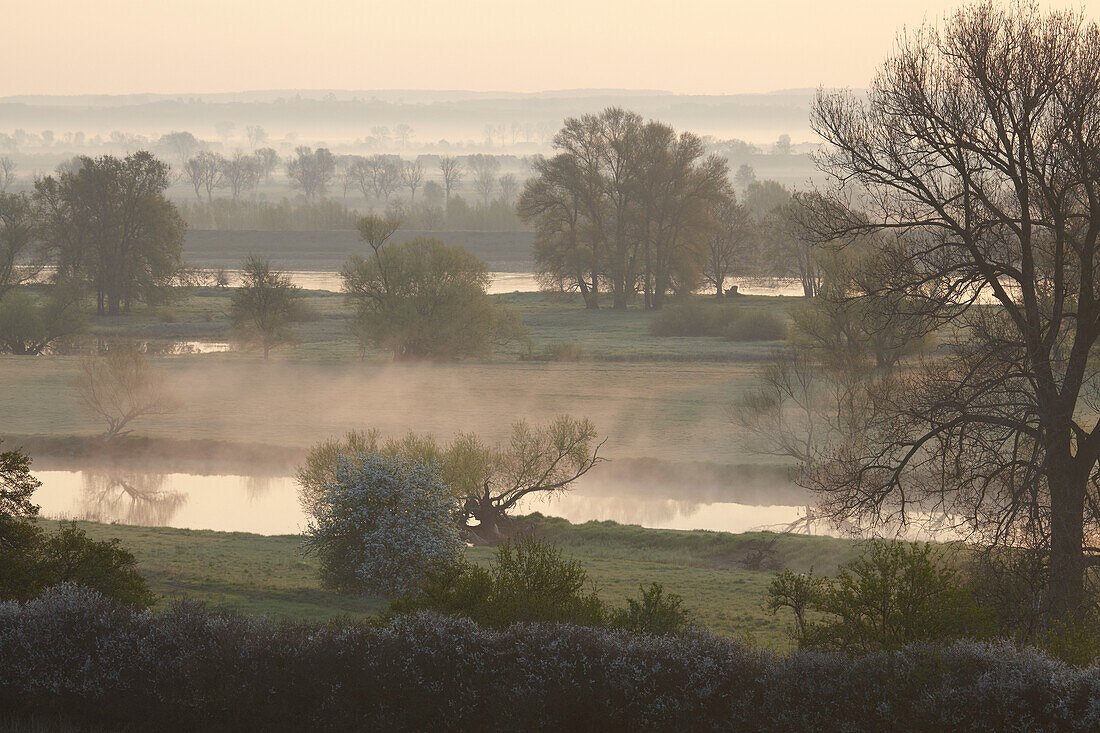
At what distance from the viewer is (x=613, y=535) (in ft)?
120

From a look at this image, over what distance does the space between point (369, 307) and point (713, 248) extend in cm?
4544

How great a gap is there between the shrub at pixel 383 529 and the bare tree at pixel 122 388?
93.4 ft

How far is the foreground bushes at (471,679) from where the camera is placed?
41.3ft

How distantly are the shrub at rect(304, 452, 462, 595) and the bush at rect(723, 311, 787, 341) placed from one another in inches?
2249

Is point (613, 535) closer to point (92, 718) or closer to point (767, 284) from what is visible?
point (92, 718)

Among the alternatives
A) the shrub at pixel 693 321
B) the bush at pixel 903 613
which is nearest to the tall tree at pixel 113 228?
the shrub at pixel 693 321

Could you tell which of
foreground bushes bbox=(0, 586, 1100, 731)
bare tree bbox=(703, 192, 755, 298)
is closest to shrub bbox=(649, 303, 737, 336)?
bare tree bbox=(703, 192, 755, 298)

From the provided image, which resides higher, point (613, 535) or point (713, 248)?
point (713, 248)

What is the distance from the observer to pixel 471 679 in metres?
13.9

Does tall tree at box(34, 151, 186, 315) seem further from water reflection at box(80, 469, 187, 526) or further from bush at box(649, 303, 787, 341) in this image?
water reflection at box(80, 469, 187, 526)

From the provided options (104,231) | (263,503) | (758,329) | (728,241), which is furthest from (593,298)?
(263,503)

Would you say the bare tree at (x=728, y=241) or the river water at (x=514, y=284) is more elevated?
the bare tree at (x=728, y=241)

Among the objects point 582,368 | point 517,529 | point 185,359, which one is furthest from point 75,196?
point 517,529

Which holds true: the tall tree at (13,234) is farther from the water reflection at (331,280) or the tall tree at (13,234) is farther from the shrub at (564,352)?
the shrub at (564,352)
